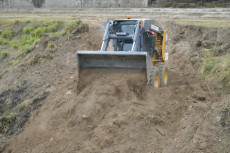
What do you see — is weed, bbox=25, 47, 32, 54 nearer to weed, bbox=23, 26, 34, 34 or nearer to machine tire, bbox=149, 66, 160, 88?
weed, bbox=23, 26, 34, 34

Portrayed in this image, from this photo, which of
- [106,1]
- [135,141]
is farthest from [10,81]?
[106,1]

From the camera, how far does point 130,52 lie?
351 inches

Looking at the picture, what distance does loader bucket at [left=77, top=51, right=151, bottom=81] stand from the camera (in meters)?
9.02

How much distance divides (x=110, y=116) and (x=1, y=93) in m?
5.54

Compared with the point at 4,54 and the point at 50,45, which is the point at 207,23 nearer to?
the point at 50,45

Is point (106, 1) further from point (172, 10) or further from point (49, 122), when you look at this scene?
point (49, 122)

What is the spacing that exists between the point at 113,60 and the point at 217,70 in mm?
3615

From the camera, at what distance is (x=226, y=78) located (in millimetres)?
9820

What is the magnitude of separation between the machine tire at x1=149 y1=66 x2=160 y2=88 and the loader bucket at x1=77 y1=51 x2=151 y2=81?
0.28 metres

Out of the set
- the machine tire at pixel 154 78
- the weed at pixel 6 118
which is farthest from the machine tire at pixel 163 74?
the weed at pixel 6 118

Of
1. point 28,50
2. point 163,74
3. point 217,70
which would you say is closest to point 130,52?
point 163,74

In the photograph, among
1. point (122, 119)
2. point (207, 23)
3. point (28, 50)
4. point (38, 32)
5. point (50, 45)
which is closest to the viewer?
point (122, 119)

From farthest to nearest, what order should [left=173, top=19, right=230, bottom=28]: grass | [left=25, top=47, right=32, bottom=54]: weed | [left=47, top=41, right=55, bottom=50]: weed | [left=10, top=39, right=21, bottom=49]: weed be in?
[left=10, top=39, right=21, bottom=49]: weed < [left=173, top=19, right=230, bottom=28]: grass < [left=25, top=47, right=32, bottom=54]: weed < [left=47, top=41, right=55, bottom=50]: weed

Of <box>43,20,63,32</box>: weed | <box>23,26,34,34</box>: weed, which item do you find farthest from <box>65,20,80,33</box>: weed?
<box>23,26,34,34</box>: weed
